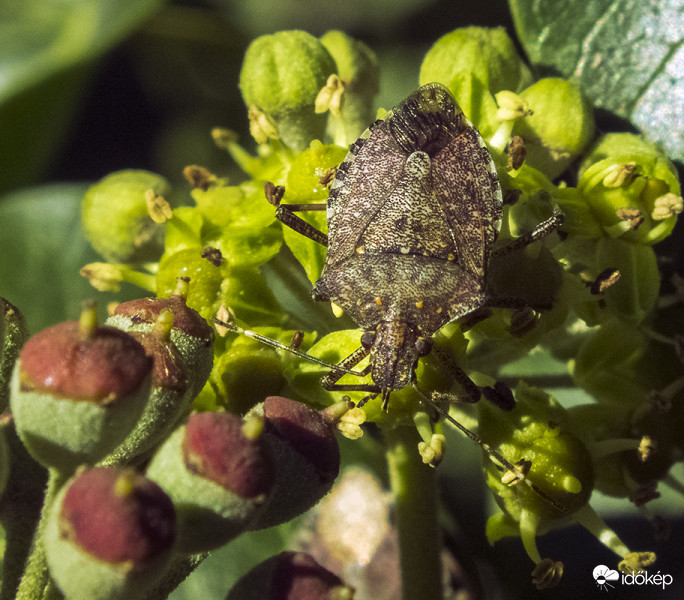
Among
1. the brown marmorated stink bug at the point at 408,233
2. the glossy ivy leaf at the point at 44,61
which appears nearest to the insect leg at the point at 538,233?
the brown marmorated stink bug at the point at 408,233

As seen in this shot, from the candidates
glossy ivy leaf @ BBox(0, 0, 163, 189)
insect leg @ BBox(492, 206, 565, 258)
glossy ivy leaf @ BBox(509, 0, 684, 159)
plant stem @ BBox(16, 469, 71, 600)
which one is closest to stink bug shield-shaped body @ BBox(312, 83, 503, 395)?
insect leg @ BBox(492, 206, 565, 258)

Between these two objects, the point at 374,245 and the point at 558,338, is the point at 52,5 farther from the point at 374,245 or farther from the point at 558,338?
the point at 558,338

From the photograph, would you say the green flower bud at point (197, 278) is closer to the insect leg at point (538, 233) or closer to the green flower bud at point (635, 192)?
the insect leg at point (538, 233)

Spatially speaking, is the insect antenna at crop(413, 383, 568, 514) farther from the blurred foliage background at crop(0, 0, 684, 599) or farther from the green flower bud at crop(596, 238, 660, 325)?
the blurred foliage background at crop(0, 0, 684, 599)

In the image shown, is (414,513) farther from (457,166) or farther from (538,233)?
(457,166)

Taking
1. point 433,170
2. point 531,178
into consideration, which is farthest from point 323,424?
point 433,170

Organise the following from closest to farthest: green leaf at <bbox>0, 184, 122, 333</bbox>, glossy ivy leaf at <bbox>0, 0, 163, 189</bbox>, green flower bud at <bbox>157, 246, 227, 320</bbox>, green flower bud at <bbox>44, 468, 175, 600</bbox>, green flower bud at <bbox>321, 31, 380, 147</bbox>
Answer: green flower bud at <bbox>44, 468, 175, 600</bbox> < green flower bud at <bbox>157, 246, 227, 320</bbox> < green flower bud at <bbox>321, 31, 380, 147</bbox> < green leaf at <bbox>0, 184, 122, 333</bbox> < glossy ivy leaf at <bbox>0, 0, 163, 189</bbox>
